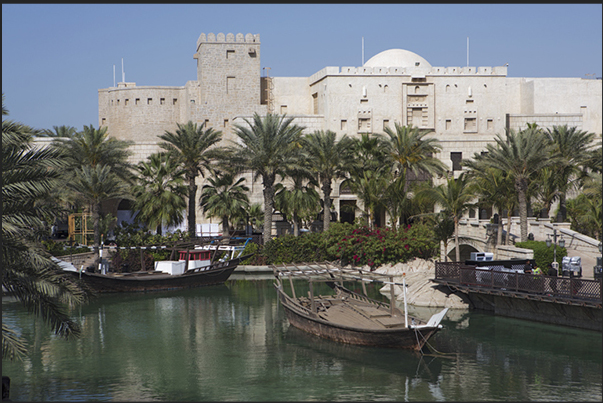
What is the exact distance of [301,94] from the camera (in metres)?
53.8

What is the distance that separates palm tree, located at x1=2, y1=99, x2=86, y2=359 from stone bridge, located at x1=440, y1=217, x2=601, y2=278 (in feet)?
57.3

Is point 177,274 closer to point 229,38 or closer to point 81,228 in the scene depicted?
point 81,228

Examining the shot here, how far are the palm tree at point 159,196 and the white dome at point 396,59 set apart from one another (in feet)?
82.5

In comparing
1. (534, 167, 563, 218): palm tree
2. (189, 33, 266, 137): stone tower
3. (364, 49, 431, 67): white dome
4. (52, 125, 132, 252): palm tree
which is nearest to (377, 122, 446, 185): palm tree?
(534, 167, 563, 218): palm tree

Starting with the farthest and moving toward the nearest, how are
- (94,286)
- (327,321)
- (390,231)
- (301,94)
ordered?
(301,94), (390,231), (94,286), (327,321)

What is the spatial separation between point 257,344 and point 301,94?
37.5m

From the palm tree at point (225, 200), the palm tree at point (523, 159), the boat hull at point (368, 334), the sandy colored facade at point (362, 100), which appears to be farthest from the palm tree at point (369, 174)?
the boat hull at point (368, 334)

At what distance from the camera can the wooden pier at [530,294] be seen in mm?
17627

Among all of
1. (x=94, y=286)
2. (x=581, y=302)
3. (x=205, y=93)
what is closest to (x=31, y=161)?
(x=581, y=302)

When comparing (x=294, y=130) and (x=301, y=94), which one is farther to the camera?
(x=301, y=94)

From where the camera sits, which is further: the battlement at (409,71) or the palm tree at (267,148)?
the battlement at (409,71)

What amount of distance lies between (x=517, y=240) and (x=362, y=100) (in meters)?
23.0

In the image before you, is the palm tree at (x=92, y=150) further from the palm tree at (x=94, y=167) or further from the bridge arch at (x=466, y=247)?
the bridge arch at (x=466, y=247)

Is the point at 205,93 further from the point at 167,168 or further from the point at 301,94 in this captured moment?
the point at 167,168
